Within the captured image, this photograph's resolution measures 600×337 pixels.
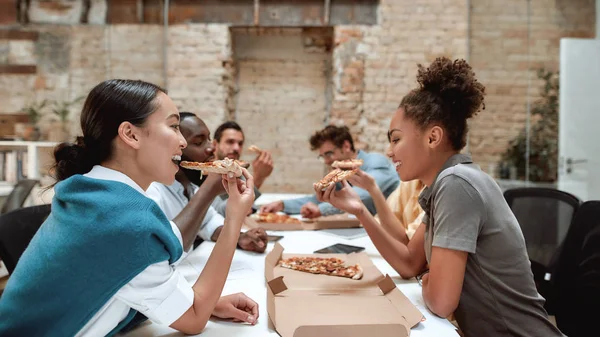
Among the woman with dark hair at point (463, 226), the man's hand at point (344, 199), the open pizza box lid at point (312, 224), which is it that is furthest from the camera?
the open pizza box lid at point (312, 224)

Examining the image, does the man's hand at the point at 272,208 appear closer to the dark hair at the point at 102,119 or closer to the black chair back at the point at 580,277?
the black chair back at the point at 580,277

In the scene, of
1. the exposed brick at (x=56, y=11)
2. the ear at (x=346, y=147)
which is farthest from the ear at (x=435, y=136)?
the exposed brick at (x=56, y=11)

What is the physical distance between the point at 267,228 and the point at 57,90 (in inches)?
169

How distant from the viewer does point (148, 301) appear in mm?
985

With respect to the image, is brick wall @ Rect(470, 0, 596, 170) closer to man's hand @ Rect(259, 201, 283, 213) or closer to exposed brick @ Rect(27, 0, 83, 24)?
man's hand @ Rect(259, 201, 283, 213)

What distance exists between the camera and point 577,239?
1884mm

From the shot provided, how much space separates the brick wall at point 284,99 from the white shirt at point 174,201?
12.0 ft

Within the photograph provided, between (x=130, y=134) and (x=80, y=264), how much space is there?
1.20 feet

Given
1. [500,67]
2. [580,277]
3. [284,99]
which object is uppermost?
[500,67]

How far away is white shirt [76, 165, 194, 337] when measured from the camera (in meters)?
0.96

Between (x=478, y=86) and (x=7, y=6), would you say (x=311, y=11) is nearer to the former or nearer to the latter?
(x=7, y=6)

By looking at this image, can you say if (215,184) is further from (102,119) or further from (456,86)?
(456,86)

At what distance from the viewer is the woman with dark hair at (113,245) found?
0.92m

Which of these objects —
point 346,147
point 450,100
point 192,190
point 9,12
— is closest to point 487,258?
point 450,100
